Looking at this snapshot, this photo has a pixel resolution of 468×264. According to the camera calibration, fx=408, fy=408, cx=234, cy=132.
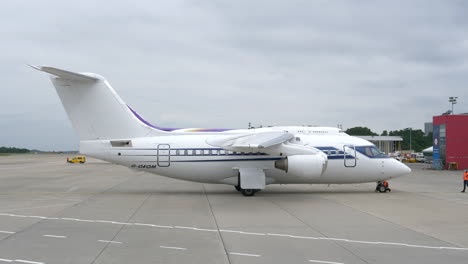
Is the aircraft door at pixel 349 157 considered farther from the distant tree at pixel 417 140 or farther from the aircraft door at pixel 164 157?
the distant tree at pixel 417 140

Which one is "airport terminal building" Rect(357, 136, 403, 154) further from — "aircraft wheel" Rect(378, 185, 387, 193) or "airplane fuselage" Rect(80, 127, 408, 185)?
"airplane fuselage" Rect(80, 127, 408, 185)

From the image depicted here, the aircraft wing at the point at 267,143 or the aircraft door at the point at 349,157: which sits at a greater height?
the aircraft wing at the point at 267,143

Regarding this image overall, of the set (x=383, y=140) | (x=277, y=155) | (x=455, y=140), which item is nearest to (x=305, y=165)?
(x=277, y=155)

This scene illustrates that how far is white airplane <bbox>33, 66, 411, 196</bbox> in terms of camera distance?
19000 millimetres

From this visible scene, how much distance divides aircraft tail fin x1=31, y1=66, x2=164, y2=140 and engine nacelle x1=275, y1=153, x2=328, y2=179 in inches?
292

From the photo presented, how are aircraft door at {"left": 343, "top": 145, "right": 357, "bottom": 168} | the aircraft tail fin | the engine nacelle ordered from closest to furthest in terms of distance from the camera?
1. the engine nacelle
2. the aircraft tail fin
3. aircraft door at {"left": 343, "top": 145, "right": 357, "bottom": 168}

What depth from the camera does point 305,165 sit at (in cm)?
1867

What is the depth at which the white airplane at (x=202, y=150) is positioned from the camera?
62.3ft

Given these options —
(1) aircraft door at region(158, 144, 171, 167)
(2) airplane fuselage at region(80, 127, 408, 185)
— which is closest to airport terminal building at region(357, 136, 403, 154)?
(2) airplane fuselage at region(80, 127, 408, 185)

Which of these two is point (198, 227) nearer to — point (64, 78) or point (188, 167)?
point (188, 167)

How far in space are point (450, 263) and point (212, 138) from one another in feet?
45.2

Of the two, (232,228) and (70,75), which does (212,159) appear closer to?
(70,75)

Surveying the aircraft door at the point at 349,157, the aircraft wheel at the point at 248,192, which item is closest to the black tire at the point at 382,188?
the aircraft door at the point at 349,157

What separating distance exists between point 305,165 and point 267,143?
7.54 ft
